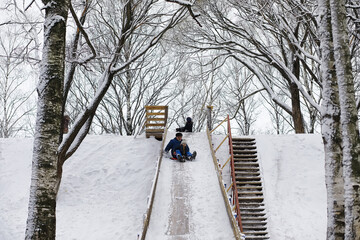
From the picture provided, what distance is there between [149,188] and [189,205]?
126 inches

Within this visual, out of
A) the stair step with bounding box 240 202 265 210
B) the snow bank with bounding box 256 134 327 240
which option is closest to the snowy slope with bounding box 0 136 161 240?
the stair step with bounding box 240 202 265 210

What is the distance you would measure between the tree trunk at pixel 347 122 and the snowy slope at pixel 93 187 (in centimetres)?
589

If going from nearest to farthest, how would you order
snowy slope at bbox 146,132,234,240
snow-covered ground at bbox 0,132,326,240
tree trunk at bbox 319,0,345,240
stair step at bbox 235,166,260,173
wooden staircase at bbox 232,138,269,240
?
tree trunk at bbox 319,0,345,240
snowy slope at bbox 146,132,234,240
snow-covered ground at bbox 0,132,326,240
wooden staircase at bbox 232,138,269,240
stair step at bbox 235,166,260,173

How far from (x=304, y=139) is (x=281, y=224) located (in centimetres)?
524

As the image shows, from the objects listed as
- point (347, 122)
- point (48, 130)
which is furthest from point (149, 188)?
point (48, 130)

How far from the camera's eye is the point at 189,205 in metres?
9.45

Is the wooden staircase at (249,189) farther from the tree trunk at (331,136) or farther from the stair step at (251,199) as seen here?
the tree trunk at (331,136)

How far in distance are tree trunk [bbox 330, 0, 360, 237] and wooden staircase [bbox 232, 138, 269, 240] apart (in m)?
4.71

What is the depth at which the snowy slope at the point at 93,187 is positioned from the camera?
999 centimetres

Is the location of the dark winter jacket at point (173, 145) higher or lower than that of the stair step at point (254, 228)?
higher

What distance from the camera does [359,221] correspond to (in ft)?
16.9

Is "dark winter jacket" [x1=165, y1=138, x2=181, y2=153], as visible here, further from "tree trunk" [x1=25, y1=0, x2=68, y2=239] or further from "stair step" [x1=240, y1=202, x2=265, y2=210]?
"tree trunk" [x1=25, y1=0, x2=68, y2=239]

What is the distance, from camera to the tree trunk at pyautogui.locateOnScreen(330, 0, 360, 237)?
5152mm

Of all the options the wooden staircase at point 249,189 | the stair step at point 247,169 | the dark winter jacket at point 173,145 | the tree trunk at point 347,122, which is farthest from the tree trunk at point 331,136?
the dark winter jacket at point 173,145
